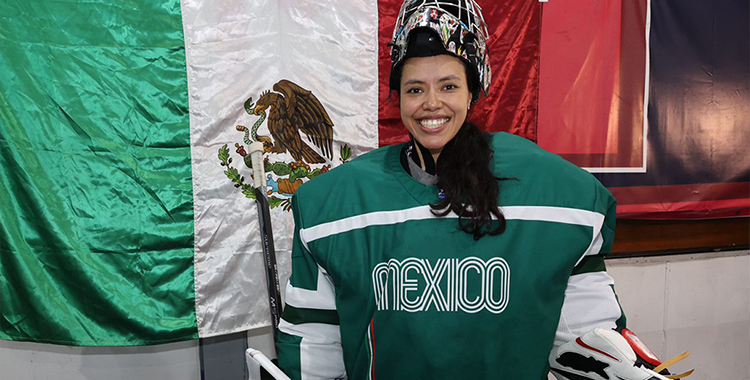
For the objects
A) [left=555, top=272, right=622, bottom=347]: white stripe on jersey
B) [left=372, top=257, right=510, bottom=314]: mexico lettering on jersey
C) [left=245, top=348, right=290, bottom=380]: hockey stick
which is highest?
[left=372, top=257, right=510, bottom=314]: mexico lettering on jersey

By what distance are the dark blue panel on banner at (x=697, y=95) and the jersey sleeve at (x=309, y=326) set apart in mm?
1622

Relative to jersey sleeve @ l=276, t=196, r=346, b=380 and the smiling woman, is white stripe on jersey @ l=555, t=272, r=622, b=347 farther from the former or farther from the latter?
jersey sleeve @ l=276, t=196, r=346, b=380

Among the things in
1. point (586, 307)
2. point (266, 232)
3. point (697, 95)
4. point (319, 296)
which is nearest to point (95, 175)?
point (266, 232)

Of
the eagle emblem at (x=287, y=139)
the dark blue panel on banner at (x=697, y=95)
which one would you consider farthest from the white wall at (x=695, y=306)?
the eagle emblem at (x=287, y=139)

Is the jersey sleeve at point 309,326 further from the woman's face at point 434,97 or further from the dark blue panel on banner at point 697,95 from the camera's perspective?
the dark blue panel on banner at point 697,95

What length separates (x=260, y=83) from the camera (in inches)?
74.0

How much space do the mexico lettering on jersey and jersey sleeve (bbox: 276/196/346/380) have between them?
0.16m

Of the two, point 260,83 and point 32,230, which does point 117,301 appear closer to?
point 32,230

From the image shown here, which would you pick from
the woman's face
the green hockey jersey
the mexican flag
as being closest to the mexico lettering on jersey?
the green hockey jersey

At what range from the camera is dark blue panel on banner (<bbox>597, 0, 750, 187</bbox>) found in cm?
236

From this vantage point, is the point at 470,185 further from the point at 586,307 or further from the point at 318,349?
the point at 318,349

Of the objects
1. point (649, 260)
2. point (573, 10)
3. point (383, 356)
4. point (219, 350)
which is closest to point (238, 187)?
point (219, 350)

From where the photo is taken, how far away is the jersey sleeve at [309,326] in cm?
110

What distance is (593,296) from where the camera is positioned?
1.10 meters
